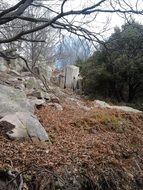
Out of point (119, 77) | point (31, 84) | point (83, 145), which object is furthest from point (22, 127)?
point (119, 77)

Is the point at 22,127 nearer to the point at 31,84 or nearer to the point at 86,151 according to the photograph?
the point at 86,151

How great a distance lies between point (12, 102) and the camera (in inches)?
352

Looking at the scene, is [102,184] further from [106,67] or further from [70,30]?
[106,67]

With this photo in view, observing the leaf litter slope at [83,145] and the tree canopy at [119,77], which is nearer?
the leaf litter slope at [83,145]

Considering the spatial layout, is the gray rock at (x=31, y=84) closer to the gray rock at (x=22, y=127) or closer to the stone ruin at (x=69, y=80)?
the stone ruin at (x=69, y=80)

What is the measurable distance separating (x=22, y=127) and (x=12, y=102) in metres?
1.84

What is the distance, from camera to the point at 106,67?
18391mm

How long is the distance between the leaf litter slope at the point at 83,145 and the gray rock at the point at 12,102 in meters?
0.46

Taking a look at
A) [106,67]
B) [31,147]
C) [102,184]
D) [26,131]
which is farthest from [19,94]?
[106,67]

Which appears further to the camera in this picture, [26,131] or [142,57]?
[142,57]

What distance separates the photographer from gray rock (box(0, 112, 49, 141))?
23.0ft

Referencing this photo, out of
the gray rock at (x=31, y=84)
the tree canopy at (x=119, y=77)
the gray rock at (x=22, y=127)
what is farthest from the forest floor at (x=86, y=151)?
the tree canopy at (x=119, y=77)

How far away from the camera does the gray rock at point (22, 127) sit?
7011 mm

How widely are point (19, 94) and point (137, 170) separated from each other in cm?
403
